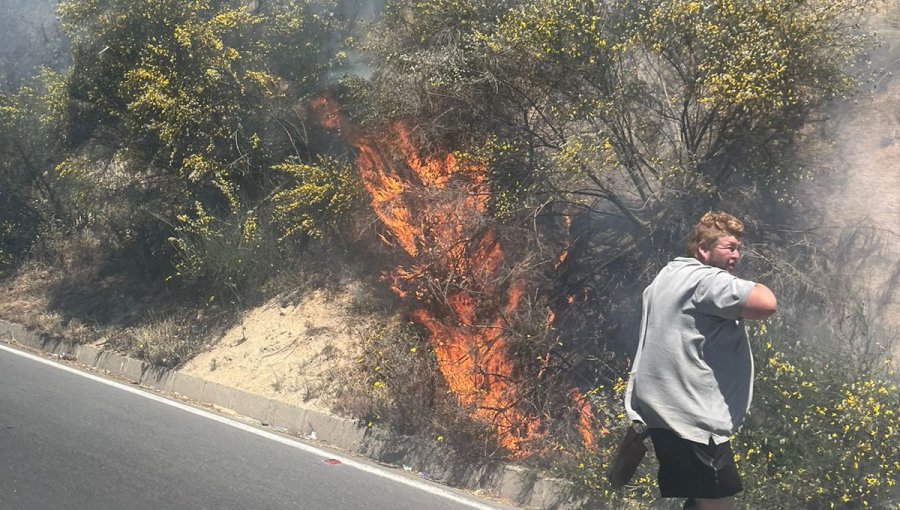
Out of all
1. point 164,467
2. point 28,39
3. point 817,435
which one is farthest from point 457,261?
point 28,39

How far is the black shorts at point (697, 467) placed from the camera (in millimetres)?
3496

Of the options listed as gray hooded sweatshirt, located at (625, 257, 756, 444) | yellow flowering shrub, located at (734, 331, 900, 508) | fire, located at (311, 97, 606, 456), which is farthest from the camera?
fire, located at (311, 97, 606, 456)

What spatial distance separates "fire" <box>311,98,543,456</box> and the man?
322 cm

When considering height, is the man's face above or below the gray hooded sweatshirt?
above

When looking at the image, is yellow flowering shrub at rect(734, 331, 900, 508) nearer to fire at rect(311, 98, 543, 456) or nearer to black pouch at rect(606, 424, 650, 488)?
black pouch at rect(606, 424, 650, 488)

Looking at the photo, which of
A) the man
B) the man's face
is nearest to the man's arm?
the man

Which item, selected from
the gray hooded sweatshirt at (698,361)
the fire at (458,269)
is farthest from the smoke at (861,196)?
the gray hooded sweatshirt at (698,361)

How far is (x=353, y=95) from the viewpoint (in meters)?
10.9

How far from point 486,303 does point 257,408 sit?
274 centimetres

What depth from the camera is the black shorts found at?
138 inches

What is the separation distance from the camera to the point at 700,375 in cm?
349

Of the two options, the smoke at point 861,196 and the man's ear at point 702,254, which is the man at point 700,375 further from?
the smoke at point 861,196

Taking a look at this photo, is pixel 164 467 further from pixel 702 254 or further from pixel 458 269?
pixel 702 254

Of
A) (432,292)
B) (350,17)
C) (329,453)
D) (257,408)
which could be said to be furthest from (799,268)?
(350,17)
